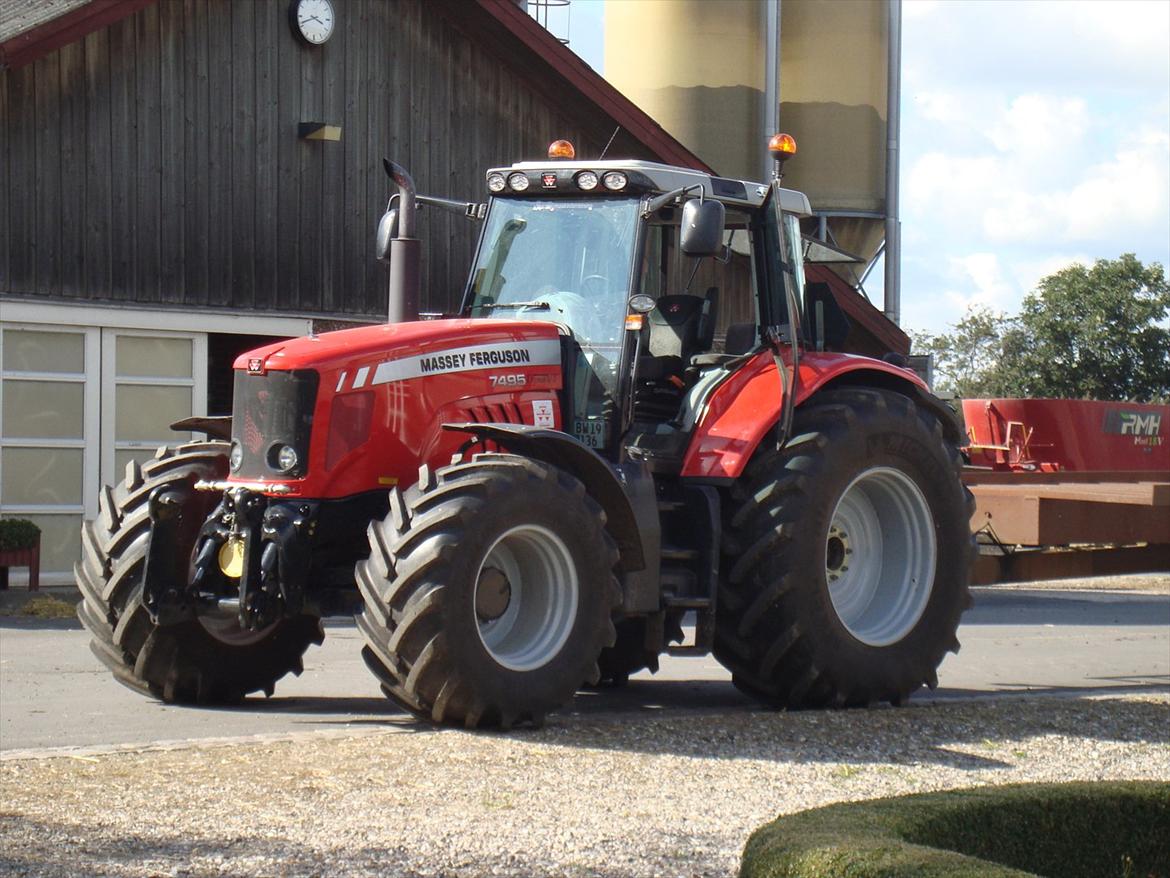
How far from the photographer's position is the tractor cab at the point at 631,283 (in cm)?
965

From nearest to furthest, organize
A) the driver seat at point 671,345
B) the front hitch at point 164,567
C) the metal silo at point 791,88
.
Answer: the front hitch at point 164,567, the driver seat at point 671,345, the metal silo at point 791,88

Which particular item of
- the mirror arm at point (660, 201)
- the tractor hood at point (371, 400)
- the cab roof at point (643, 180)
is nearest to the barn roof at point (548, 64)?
the cab roof at point (643, 180)

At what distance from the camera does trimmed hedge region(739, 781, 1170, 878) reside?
4.81 metres

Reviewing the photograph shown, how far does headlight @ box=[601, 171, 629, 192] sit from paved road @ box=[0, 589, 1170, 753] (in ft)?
9.00

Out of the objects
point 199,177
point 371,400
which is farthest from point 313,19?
point 371,400

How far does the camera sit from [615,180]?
9.73 m

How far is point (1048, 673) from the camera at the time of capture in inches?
496

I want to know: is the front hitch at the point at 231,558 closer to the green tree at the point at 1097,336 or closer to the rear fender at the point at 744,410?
the rear fender at the point at 744,410

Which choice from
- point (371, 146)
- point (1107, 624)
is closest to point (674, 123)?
point (371, 146)

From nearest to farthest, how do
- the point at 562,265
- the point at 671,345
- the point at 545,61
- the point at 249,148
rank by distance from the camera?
the point at 562,265
the point at 671,345
the point at 249,148
the point at 545,61

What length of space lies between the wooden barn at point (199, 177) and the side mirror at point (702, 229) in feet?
31.4

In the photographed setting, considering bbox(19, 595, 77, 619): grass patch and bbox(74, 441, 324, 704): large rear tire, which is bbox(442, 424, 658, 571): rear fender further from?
bbox(19, 595, 77, 619): grass patch

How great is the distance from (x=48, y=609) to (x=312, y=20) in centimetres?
695

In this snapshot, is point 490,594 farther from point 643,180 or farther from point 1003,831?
point 1003,831
